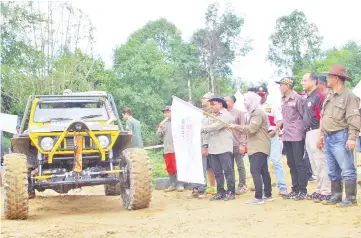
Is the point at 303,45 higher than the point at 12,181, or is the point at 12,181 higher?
the point at 303,45

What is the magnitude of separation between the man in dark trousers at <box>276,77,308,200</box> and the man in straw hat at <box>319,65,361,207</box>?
741 millimetres

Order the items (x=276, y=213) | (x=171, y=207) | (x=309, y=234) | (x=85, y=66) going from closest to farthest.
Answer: (x=309, y=234)
(x=276, y=213)
(x=171, y=207)
(x=85, y=66)

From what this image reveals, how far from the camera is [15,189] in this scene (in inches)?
272

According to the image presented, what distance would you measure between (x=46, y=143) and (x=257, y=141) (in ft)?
9.76

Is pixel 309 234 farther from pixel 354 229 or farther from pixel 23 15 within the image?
pixel 23 15

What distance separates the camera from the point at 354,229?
5.25m

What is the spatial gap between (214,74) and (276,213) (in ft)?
109

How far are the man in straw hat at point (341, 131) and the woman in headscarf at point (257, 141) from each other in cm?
102

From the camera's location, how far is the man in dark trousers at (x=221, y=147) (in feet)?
26.7

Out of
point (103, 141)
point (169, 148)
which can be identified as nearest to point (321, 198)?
point (103, 141)

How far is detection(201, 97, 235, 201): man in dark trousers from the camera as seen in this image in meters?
8.13

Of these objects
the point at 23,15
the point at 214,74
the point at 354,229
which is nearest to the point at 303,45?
the point at 214,74

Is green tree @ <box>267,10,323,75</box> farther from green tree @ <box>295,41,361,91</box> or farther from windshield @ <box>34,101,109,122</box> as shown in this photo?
windshield @ <box>34,101,109,122</box>

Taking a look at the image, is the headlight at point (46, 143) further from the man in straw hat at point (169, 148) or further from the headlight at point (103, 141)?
the man in straw hat at point (169, 148)
